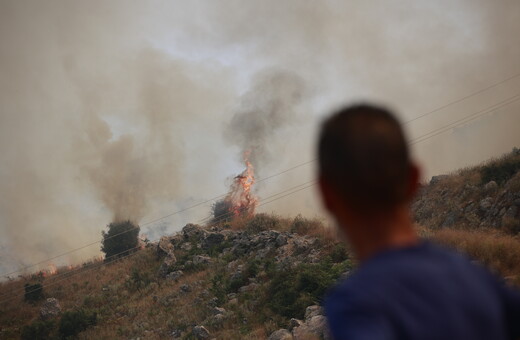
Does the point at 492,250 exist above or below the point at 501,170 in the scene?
below

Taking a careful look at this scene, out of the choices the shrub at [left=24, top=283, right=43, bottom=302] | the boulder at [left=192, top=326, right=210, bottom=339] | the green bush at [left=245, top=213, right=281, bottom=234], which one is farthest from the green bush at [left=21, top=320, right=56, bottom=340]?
the green bush at [left=245, top=213, right=281, bottom=234]

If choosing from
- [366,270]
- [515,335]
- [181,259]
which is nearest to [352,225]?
[366,270]

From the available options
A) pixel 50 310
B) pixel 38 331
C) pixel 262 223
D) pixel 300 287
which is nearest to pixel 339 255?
pixel 300 287

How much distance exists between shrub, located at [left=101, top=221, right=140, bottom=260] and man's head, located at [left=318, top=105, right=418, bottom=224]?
42.0 metres

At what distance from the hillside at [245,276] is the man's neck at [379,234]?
7866mm

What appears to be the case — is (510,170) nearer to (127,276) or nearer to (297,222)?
(297,222)

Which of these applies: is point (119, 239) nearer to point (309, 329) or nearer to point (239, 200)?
point (239, 200)

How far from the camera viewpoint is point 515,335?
1.37 m

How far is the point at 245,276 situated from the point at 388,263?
60.4 feet

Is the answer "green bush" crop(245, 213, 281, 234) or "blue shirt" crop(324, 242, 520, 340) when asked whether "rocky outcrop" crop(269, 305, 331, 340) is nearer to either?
"blue shirt" crop(324, 242, 520, 340)

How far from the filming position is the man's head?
1.22 meters

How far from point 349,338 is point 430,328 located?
0.24 metres

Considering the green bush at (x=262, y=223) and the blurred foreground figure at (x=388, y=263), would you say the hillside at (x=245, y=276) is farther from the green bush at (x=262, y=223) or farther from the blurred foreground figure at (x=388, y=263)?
the blurred foreground figure at (x=388, y=263)

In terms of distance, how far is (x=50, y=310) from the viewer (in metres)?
24.4
